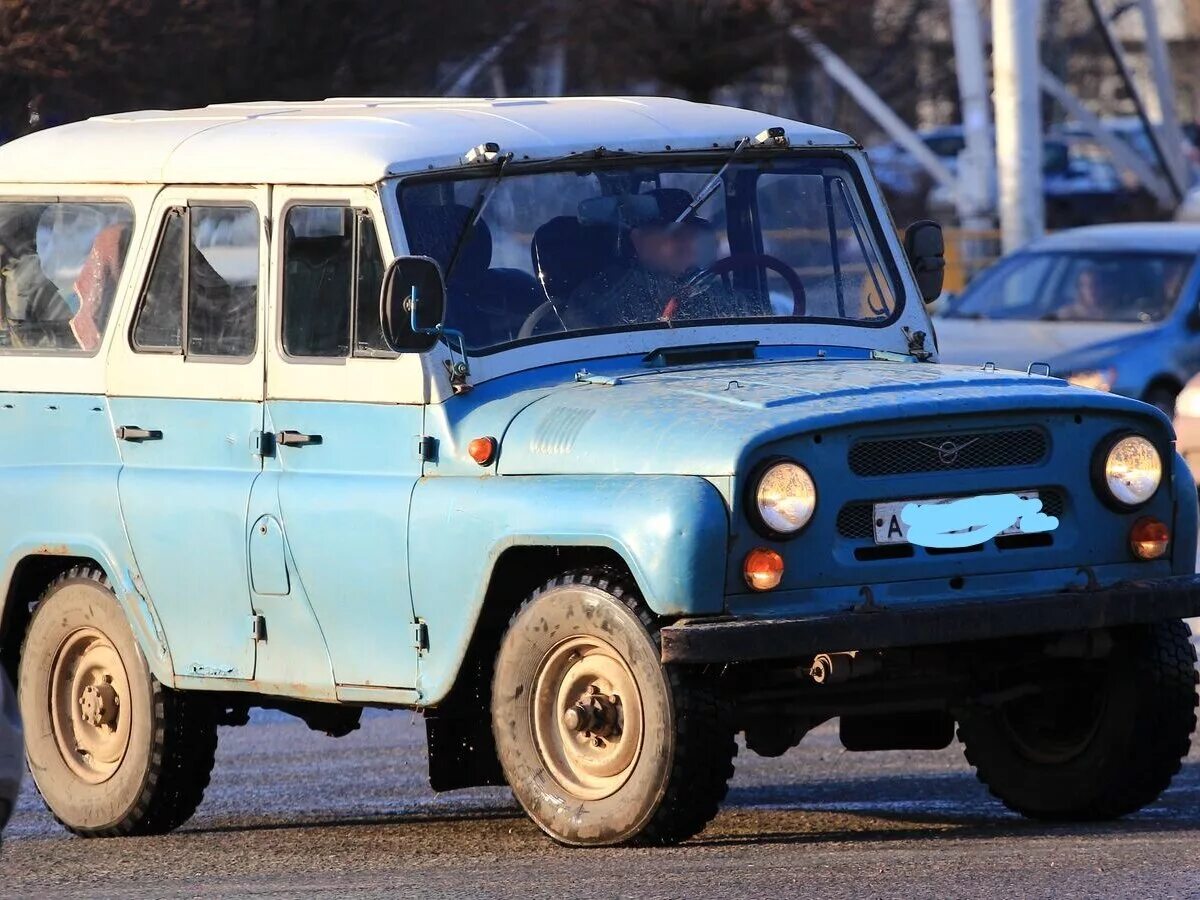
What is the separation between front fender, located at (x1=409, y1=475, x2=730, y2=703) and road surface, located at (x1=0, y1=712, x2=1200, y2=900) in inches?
24.6

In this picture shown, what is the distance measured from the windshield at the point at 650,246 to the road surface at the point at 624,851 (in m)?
1.45

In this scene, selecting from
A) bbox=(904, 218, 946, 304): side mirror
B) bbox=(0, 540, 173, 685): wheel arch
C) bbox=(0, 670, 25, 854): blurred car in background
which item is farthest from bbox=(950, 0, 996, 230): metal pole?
bbox=(0, 670, 25, 854): blurred car in background

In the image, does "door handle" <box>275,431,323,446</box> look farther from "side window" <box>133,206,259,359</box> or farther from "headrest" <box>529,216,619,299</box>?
"headrest" <box>529,216,619,299</box>

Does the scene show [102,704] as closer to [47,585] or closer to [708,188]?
[47,585]

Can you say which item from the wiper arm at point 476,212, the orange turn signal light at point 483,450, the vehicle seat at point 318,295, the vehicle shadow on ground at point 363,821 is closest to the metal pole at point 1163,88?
the vehicle shadow on ground at point 363,821

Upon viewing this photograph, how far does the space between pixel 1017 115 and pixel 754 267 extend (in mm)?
22257

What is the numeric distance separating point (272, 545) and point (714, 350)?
134 cm

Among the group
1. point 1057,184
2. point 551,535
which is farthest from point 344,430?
point 1057,184

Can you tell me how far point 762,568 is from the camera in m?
6.66

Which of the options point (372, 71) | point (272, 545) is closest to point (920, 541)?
point (272, 545)

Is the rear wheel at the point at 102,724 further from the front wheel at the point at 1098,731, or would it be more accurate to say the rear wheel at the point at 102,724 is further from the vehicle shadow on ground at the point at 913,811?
the front wheel at the point at 1098,731

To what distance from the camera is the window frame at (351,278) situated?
24.5 feet

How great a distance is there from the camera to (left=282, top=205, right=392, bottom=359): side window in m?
7.50

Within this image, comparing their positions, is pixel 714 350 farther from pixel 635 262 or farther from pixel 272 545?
pixel 272 545
